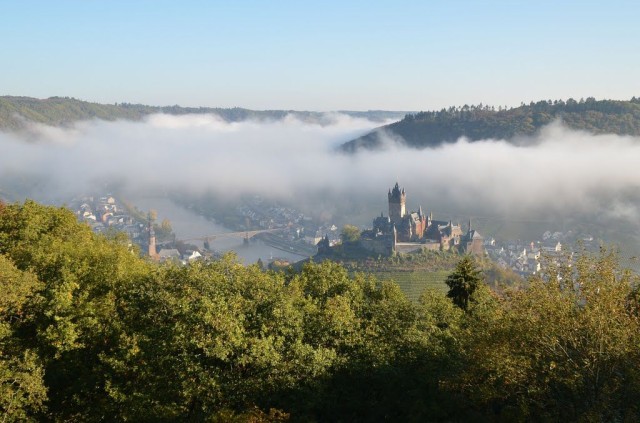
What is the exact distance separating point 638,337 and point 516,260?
6211 inches

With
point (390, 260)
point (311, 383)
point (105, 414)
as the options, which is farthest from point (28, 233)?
point (390, 260)

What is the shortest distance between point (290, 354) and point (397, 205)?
138 m

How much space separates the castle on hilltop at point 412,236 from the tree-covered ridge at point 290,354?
120591 millimetres

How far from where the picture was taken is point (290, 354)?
23141 millimetres

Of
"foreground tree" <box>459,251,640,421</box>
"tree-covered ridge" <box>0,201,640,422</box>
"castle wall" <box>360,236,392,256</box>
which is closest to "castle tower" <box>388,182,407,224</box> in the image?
"castle wall" <box>360,236,392,256</box>

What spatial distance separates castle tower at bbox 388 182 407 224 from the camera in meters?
158

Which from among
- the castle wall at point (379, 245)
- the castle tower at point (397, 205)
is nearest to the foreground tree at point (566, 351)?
the castle wall at point (379, 245)

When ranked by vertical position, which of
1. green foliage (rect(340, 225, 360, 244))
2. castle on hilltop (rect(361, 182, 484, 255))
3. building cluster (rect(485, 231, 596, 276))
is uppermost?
castle on hilltop (rect(361, 182, 484, 255))

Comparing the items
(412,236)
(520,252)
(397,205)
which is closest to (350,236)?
(397,205)

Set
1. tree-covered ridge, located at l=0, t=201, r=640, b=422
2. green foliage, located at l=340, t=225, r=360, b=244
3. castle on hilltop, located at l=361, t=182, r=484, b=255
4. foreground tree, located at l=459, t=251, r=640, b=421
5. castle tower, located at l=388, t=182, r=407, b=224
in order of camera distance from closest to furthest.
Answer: foreground tree, located at l=459, t=251, r=640, b=421 < tree-covered ridge, located at l=0, t=201, r=640, b=422 < castle on hilltop, located at l=361, t=182, r=484, b=255 < castle tower, located at l=388, t=182, r=407, b=224 < green foliage, located at l=340, t=225, r=360, b=244

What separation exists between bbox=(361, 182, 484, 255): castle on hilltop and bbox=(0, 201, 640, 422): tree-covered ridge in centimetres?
12059

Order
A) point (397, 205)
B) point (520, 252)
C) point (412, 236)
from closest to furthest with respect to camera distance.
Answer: point (412, 236) → point (397, 205) → point (520, 252)

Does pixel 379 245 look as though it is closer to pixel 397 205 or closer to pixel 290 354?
pixel 397 205

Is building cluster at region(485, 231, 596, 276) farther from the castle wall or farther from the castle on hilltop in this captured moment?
the castle wall
